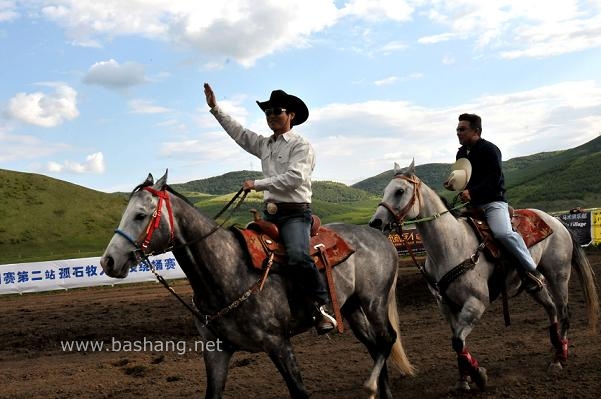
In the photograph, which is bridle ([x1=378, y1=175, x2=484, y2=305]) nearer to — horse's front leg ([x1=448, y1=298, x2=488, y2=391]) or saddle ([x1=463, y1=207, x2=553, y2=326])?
saddle ([x1=463, y1=207, x2=553, y2=326])

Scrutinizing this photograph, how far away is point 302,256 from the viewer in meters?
5.08

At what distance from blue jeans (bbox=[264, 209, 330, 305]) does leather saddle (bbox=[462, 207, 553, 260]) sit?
286 centimetres

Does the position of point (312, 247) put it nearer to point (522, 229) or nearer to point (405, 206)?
point (405, 206)

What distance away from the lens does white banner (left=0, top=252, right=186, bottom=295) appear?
2323 cm

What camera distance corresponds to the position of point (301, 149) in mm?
5242

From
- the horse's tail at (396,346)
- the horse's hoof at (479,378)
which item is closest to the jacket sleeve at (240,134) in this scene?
the horse's tail at (396,346)

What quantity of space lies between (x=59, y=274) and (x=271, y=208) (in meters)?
21.4

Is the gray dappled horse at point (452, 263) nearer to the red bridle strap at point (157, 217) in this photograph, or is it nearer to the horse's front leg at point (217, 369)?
the horse's front leg at point (217, 369)

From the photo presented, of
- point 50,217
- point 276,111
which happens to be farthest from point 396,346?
point 50,217

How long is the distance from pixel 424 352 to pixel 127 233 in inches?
252

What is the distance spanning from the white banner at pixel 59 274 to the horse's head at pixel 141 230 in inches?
782

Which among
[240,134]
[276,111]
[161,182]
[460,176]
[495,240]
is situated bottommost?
[495,240]

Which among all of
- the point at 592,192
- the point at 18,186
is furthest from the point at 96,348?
the point at 592,192

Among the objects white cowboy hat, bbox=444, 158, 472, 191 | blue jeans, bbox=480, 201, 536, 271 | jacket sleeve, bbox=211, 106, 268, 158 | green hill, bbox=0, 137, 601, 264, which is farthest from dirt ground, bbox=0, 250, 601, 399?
green hill, bbox=0, 137, 601, 264
